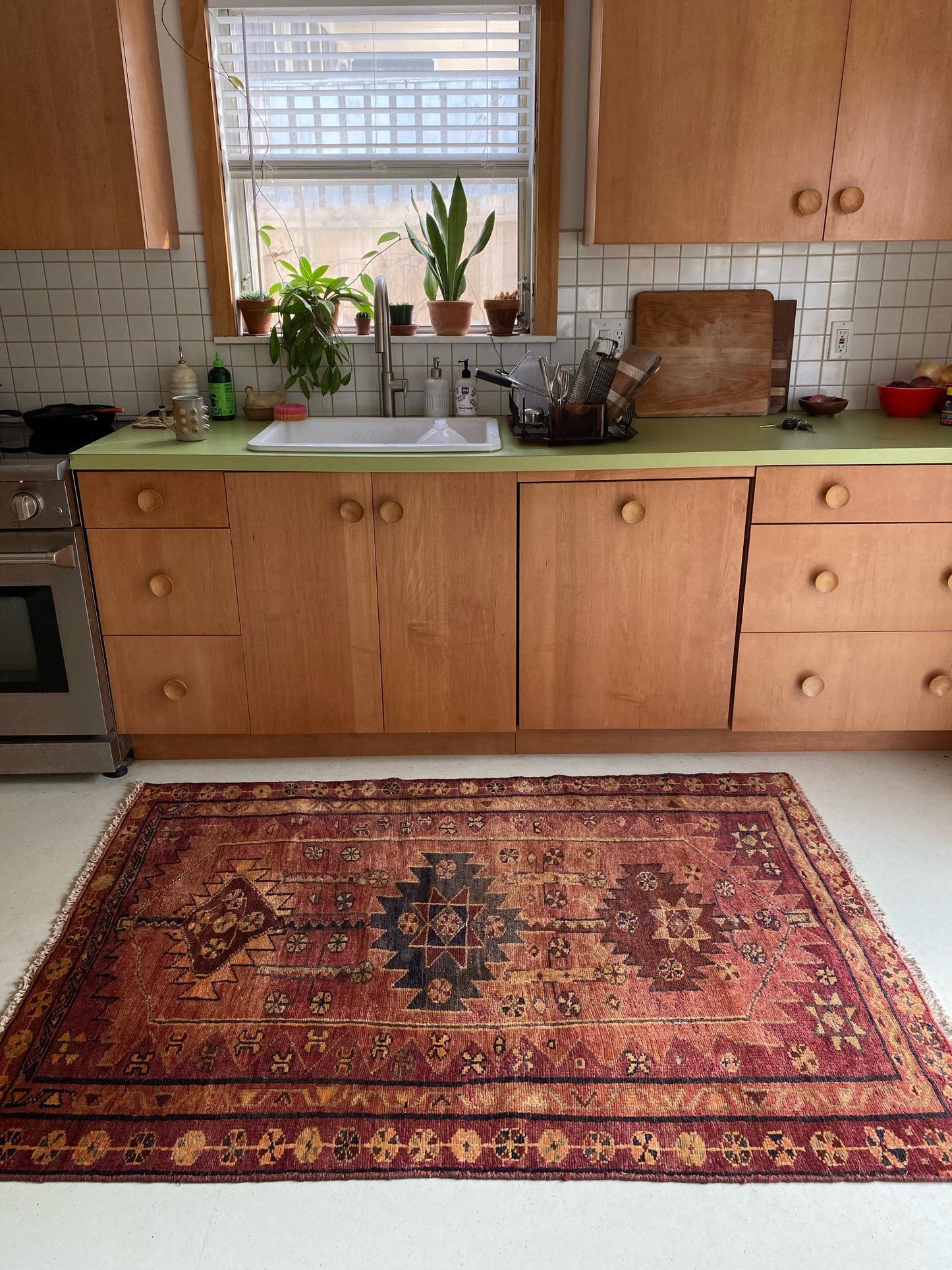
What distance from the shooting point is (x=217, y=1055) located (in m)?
1.79

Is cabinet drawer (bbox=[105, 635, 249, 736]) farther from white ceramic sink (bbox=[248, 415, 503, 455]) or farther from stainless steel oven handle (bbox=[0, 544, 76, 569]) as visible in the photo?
white ceramic sink (bbox=[248, 415, 503, 455])

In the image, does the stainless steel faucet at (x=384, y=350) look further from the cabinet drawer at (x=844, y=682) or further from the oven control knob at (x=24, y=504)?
the cabinet drawer at (x=844, y=682)

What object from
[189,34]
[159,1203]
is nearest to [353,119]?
[189,34]

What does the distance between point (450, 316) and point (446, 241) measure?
0.22 metres

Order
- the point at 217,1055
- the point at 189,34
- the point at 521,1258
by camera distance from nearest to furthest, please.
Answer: the point at 521,1258
the point at 217,1055
the point at 189,34

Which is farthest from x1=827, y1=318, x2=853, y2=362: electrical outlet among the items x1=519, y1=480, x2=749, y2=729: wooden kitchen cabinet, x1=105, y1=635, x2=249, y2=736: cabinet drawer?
x1=105, y1=635, x2=249, y2=736: cabinet drawer

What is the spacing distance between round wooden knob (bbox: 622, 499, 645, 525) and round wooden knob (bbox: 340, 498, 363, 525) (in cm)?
68

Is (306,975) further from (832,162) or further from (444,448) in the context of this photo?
(832,162)

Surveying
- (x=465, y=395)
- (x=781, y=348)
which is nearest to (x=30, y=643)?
(x=465, y=395)

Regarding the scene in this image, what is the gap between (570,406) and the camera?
8.23 ft

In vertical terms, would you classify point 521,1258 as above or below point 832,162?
below

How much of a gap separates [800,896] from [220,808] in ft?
4.81

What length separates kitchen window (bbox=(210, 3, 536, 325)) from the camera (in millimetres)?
2750

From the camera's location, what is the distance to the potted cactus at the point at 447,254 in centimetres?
286
